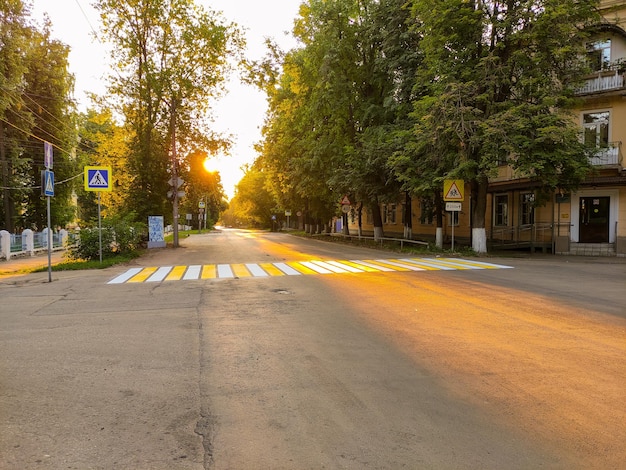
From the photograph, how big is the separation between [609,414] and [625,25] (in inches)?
962

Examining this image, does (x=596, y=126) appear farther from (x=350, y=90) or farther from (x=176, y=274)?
(x=176, y=274)

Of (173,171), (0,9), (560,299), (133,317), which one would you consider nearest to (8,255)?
(173,171)

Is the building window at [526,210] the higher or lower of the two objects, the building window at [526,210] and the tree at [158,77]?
the lower

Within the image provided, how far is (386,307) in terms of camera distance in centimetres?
795

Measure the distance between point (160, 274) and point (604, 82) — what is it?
22126 mm

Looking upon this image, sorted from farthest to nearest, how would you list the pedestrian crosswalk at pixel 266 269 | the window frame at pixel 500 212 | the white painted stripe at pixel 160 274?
the window frame at pixel 500 212 → the pedestrian crosswalk at pixel 266 269 → the white painted stripe at pixel 160 274

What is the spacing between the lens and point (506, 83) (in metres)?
17.5

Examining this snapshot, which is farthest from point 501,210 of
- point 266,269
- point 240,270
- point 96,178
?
point 96,178

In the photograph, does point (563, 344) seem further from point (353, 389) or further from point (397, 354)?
point (353, 389)

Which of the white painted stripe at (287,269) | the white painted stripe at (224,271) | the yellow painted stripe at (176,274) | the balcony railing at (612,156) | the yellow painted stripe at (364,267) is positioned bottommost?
the yellow painted stripe at (176,274)

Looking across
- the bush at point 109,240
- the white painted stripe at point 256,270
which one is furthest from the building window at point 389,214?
the white painted stripe at point 256,270

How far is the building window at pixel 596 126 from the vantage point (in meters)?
21.3

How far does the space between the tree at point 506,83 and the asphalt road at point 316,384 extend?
9504mm

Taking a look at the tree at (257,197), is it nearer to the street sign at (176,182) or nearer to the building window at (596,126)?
the street sign at (176,182)
